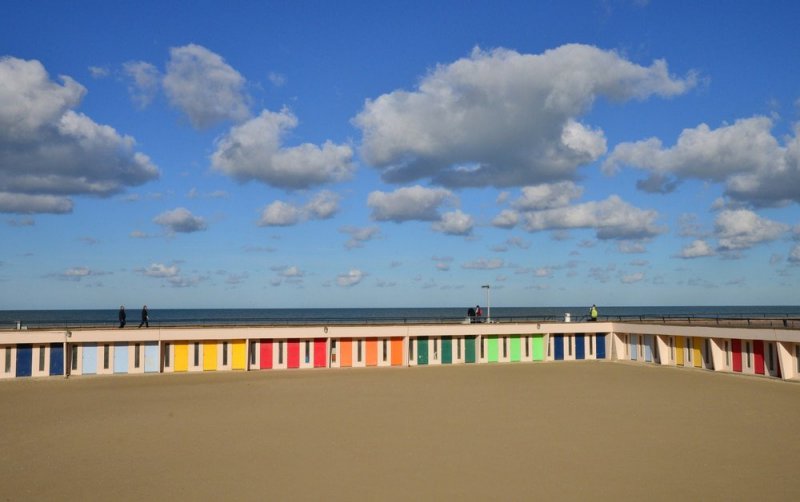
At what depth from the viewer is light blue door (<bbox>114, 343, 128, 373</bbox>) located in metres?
31.4

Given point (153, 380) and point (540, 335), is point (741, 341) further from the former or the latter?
point (153, 380)

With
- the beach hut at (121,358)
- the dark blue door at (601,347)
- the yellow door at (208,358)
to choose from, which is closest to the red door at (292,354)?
the yellow door at (208,358)

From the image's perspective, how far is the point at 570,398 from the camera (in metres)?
24.3

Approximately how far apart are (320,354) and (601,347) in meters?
15.6

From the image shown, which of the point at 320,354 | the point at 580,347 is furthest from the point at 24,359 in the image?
the point at 580,347

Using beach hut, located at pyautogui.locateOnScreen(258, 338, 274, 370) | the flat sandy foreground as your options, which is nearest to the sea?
beach hut, located at pyautogui.locateOnScreen(258, 338, 274, 370)

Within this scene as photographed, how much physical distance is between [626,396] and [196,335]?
754 inches

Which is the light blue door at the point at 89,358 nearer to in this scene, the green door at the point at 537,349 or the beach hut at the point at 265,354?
the beach hut at the point at 265,354

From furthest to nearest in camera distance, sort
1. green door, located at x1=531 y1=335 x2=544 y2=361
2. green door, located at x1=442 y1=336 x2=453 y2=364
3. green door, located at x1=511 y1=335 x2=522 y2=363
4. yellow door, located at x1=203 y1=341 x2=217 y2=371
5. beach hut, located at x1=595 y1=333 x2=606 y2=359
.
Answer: beach hut, located at x1=595 y1=333 x2=606 y2=359 → green door, located at x1=531 y1=335 x2=544 y2=361 → green door, located at x1=511 y1=335 x2=522 y2=363 → green door, located at x1=442 y1=336 x2=453 y2=364 → yellow door, located at x1=203 y1=341 x2=217 y2=371

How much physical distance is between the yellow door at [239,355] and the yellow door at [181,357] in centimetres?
218

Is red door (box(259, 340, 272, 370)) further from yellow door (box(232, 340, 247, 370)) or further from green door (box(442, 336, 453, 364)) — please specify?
green door (box(442, 336, 453, 364))

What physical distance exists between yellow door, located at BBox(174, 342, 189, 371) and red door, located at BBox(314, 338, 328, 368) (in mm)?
6030

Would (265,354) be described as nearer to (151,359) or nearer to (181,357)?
(181,357)

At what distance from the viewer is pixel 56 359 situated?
100 feet
